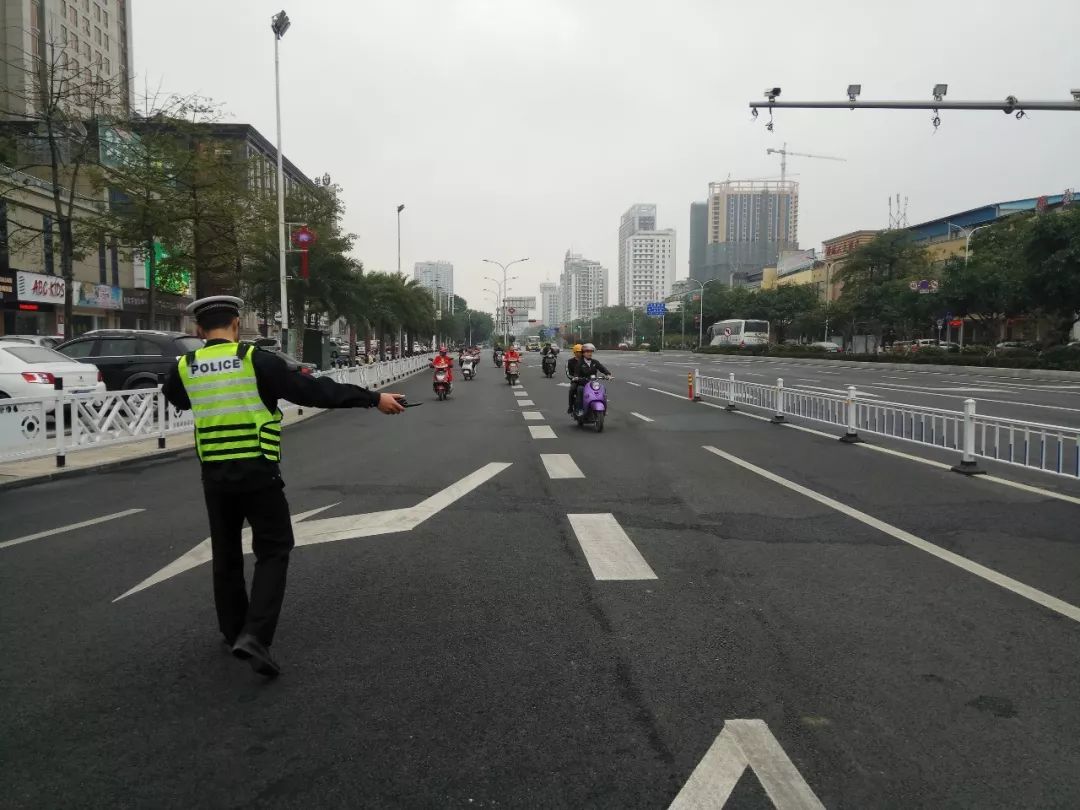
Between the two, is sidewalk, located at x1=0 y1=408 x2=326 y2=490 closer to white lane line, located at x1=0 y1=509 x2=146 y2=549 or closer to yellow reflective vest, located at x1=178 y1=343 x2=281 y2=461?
white lane line, located at x1=0 y1=509 x2=146 y2=549

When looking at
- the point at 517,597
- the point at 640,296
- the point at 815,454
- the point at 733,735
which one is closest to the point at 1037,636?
the point at 733,735

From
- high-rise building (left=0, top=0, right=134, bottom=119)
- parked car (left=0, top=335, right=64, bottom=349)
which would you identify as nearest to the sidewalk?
parked car (left=0, top=335, right=64, bottom=349)

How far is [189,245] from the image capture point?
24.7 m

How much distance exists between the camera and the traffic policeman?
3.71m

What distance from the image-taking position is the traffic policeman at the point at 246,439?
146 inches

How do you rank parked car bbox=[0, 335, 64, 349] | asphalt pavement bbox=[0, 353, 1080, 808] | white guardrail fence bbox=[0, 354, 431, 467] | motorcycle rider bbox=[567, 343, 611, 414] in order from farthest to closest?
1. motorcycle rider bbox=[567, 343, 611, 414]
2. parked car bbox=[0, 335, 64, 349]
3. white guardrail fence bbox=[0, 354, 431, 467]
4. asphalt pavement bbox=[0, 353, 1080, 808]

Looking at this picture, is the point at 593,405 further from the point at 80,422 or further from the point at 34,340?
the point at 34,340

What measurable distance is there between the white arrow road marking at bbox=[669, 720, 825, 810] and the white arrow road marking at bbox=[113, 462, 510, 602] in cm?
374

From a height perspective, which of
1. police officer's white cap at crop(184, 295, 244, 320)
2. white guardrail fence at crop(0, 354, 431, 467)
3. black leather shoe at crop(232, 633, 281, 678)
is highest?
police officer's white cap at crop(184, 295, 244, 320)

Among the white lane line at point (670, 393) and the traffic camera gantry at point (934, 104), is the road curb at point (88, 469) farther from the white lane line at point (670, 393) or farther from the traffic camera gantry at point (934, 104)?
the white lane line at point (670, 393)

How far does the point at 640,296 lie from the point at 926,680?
189710 millimetres

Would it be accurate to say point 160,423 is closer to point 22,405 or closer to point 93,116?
point 22,405

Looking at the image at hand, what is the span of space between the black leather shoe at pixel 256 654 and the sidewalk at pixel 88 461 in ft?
23.4

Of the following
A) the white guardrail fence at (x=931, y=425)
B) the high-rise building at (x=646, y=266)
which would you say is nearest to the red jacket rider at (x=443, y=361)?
the white guardrail fence at (x=931, y=425)
